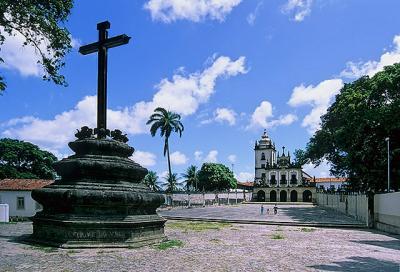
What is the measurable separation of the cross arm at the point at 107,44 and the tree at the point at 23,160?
38136mm

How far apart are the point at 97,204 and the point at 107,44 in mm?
4334

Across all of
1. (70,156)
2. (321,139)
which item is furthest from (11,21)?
(321,139)

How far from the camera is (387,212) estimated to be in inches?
663

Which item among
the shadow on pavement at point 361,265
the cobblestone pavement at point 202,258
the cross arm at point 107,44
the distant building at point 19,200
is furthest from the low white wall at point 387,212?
the distant building at point 19,200

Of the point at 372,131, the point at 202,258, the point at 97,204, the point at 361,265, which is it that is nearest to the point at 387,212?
the point at 372,131

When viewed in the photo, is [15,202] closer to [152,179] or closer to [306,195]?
[152,179]

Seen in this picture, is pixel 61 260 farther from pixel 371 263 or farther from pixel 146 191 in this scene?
pixel 371 263

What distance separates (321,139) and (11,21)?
3267 cm

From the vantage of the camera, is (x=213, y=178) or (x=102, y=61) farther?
(x=213, y=178)

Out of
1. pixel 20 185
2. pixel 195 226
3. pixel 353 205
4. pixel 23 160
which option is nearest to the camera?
pixel 195 226

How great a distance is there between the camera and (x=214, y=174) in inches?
2938

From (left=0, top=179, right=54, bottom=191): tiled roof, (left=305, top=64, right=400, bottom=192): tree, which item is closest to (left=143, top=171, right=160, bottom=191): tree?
(left=0, top=179, right=54, bottom=191): tiled roof

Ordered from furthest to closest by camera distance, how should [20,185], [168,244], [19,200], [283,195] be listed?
1. [283,195]
2. [20,185]
3. [19,200]
4. [168,244]

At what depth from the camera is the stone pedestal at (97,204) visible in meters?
8.76
